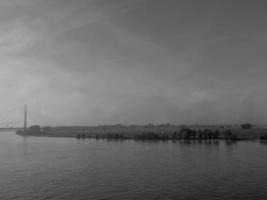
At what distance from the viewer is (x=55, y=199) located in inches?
1241

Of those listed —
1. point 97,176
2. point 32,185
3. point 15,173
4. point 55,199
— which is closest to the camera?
point 55,199

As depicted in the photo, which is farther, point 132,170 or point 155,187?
point 132,170

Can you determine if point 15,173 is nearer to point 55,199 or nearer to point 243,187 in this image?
point 55,199

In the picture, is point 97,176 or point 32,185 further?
point 97,176

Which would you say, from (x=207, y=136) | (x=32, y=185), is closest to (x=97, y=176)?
(x=32, y=185)

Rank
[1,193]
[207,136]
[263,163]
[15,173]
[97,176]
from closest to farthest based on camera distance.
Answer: [1,193], [97,176], [15,173], [263,163], [207,136]

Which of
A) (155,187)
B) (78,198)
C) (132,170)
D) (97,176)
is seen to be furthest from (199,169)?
(78,198)

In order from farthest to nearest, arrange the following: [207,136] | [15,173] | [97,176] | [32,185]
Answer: [207,136] → [15,173] → [97,176] → [32,185]

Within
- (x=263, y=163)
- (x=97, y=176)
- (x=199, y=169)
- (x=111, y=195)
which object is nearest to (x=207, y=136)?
(x=263, y=163)

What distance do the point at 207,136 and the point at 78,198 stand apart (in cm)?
11119

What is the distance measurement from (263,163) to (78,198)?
40.8 metres

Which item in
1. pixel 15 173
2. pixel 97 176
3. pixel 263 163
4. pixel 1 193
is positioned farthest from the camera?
pixel 263 163

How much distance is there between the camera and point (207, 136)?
134m

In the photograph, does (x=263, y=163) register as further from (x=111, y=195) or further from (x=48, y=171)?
(x=48, y=171)
